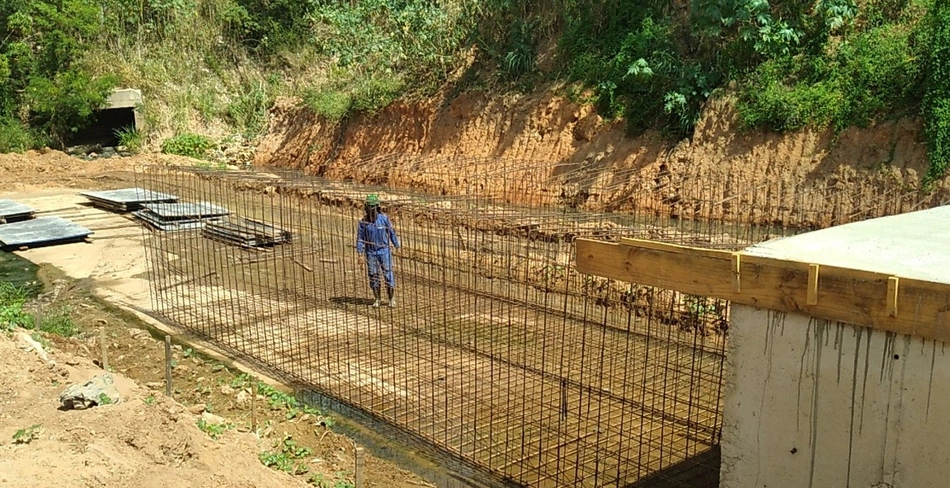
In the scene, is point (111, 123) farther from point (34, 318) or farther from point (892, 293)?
point (892, 293)

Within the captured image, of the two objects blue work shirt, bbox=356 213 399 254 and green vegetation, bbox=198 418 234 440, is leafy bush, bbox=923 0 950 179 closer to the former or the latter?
blue work shirt, bbox=356 213 399 254

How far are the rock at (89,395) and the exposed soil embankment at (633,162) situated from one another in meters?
7.24

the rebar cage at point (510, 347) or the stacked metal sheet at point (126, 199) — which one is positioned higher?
the stacked metal sheet at point (126, 199)

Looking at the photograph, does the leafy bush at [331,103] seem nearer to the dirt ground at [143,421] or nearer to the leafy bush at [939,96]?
the dirt ground at [143,421]

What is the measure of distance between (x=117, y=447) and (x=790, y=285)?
414 centimetres

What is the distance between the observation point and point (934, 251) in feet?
13.0

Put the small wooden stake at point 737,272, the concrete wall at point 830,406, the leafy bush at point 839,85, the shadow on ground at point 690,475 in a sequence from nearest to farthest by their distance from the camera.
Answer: the concrete wall at point 830,406
the small wooden stake at point 737,272
the shadow on ground at point 690,475
the leafy bush at point 839,85

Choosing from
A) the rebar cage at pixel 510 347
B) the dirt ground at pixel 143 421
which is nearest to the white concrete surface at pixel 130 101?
the rebar cage at pixel 510 347

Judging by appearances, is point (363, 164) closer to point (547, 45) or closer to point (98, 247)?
point (547, 45)

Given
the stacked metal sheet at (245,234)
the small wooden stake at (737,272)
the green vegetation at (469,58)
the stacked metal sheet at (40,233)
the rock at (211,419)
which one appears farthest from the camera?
the green vegetation at (469,58)

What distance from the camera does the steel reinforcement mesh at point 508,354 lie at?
6117mm

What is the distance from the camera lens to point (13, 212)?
15.9m

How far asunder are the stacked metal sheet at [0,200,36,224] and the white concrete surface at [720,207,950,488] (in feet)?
52.2

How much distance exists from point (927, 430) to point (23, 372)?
21.4ft
